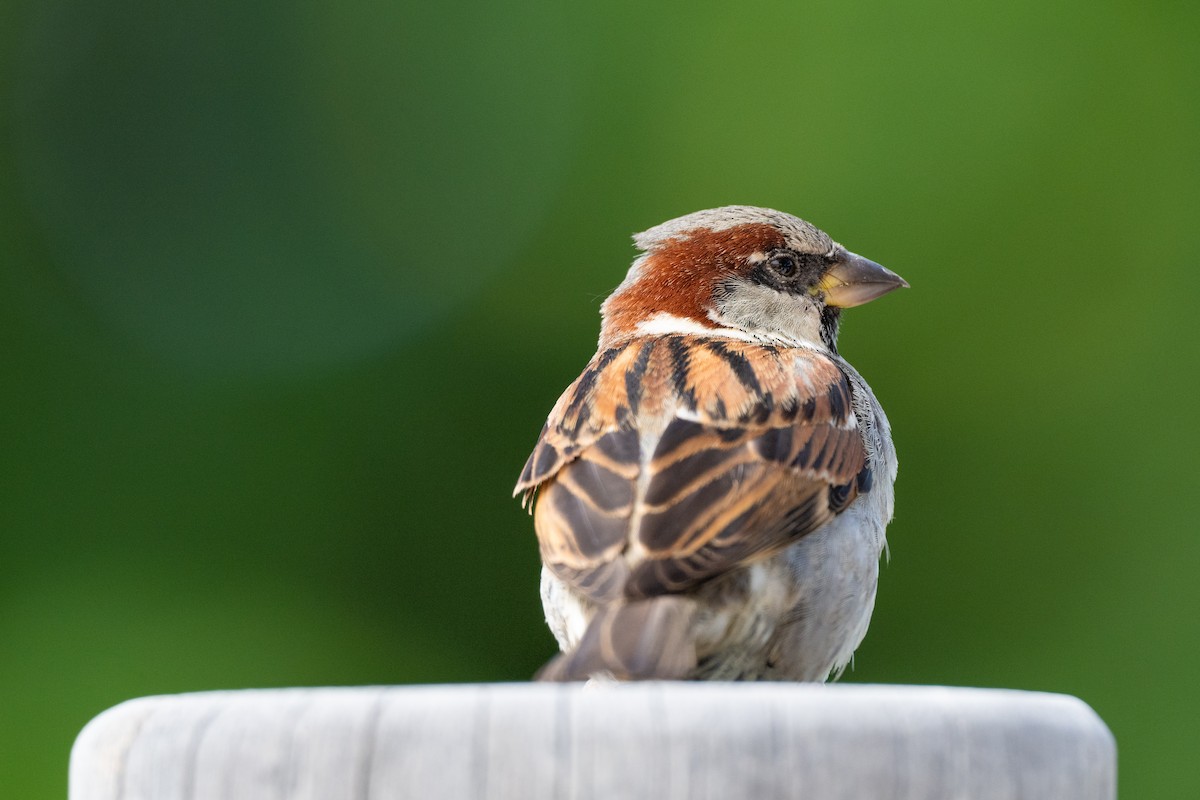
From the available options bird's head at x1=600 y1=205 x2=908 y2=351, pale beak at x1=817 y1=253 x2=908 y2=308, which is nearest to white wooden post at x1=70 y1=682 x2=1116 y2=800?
bird's head at x1=600 y1=205 x2=908 y2=351

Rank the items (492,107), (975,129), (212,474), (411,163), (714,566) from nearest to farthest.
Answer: (714,566) → (212,474) → (975,129) → (411,163) → (492,107)

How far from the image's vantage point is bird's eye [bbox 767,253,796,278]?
338 centimetres

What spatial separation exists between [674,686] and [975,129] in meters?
3.96

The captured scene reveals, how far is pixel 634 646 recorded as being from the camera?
1.96 m

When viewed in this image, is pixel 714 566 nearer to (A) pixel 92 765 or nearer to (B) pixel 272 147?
(A) pixel 92 765

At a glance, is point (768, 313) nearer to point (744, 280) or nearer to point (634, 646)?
point (744, 280)

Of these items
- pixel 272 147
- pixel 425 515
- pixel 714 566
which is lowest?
pixel 425 515

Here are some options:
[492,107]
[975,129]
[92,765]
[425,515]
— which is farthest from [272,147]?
[92,765]

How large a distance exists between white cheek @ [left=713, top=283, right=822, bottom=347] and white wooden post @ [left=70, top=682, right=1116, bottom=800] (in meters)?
2.07

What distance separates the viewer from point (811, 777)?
3.99 ft

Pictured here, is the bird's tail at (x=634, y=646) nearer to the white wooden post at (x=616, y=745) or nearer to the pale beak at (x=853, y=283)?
the white wooden post at (x=616, y=745)

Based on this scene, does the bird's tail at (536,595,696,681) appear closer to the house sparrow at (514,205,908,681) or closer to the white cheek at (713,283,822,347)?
the house sparrow at (514,205,908,681)

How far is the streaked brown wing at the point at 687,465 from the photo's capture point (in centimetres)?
228

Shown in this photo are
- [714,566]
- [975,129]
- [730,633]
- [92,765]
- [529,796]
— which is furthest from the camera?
[975,129]
